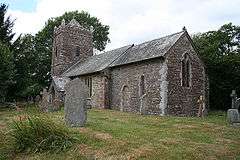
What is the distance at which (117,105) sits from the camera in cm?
2867

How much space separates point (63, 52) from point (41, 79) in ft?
33.8

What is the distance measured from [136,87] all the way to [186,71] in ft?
13.4

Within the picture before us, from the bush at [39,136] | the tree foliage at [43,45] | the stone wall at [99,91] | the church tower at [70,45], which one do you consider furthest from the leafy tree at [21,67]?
the bush at [39,136]

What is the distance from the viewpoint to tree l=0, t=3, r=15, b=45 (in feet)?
104

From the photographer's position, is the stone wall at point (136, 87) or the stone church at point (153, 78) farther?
the stone wall at point (136, 87)

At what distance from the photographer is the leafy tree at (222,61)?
1298 inches

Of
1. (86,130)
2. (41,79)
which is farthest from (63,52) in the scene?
(86,130)

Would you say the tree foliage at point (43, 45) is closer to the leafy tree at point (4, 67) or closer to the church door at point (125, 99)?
the leafy tree at point (4, 67)

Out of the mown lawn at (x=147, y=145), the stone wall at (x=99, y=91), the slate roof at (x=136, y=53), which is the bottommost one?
the mown lawn at (x=147, y=145)

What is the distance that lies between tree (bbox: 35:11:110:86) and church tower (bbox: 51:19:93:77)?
7593 millimetres

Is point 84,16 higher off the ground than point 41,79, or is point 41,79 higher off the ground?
Result: point 84,16

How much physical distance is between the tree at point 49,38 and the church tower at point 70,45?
7.59m

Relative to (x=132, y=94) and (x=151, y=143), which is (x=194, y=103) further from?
(x=151, y=143)

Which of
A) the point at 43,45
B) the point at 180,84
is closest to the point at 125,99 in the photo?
the point at 180,84
